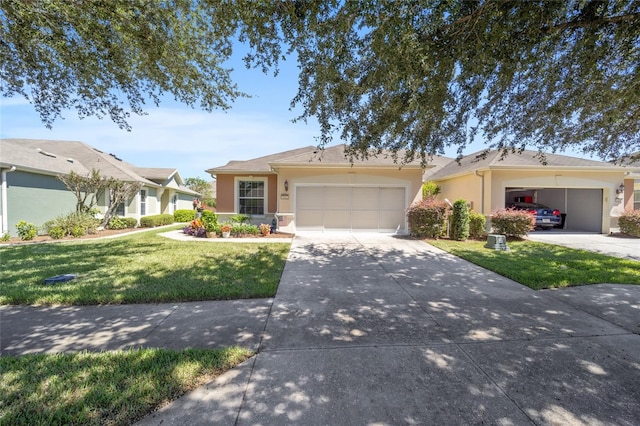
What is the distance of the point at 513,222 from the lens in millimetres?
11367

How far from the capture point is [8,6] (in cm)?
436

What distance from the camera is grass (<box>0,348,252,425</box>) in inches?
85.6

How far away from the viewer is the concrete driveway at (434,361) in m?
2.27

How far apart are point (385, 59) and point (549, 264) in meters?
6.92

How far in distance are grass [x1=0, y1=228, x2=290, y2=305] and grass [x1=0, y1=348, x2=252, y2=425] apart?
1801 millimetres

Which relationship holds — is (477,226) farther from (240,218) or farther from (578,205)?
(240,218)

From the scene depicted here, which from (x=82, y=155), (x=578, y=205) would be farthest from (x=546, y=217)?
(x=82, y=155)

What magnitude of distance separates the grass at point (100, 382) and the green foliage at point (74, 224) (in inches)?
455

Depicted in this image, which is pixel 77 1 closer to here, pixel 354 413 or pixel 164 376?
pixel 164 376

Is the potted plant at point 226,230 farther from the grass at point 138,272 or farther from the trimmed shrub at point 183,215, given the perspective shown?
the trimmed shrub at point 183,215

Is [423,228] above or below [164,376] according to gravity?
above

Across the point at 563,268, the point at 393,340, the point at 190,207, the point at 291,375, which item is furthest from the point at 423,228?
the point at 190,207

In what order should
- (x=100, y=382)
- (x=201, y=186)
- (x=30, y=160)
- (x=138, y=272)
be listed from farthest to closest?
(x=201, y=186), (x=30, y=160), (x=138, y=272), (x=100, y=382)

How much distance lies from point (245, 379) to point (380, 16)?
15.8 ft
